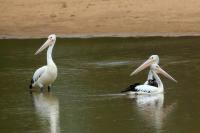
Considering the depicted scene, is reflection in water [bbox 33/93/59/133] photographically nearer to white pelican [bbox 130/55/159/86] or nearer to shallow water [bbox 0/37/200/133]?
shallow water [bbox 0/37/200/133]

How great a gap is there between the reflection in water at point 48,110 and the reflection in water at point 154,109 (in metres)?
1.03

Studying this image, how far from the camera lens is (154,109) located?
10.5 meters

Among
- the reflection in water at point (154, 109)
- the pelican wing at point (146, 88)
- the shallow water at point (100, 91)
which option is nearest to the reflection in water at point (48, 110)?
the shallow water at point (100, 91)

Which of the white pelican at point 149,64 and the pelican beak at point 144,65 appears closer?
the white pelican at point 149,64

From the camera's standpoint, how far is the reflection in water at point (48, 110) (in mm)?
Result: 9570

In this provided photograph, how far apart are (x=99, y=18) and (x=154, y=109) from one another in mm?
9672

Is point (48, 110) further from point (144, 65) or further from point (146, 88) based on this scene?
point (144, 65)

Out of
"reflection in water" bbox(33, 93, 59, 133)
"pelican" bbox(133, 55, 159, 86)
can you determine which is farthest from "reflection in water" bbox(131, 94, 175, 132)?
"reflection in water" bbox(33, 93, 59, 133)

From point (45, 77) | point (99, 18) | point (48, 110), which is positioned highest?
point (99, 18)

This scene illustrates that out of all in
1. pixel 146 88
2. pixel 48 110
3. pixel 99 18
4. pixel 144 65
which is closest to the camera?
pixel 48 110

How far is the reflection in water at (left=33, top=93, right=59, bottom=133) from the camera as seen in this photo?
957 centimetres

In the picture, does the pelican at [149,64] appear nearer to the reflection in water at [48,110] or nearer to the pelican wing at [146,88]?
the pelican wing at [146,88]

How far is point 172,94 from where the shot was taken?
38.0ft

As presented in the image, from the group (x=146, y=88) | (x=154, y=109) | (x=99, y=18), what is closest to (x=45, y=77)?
(x=146, y=88)
